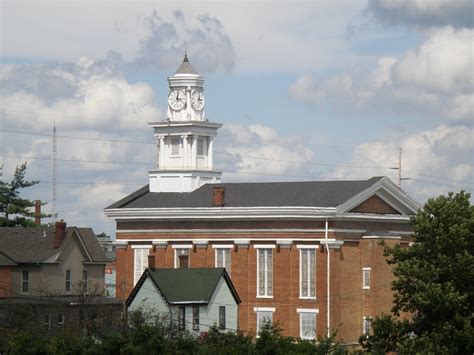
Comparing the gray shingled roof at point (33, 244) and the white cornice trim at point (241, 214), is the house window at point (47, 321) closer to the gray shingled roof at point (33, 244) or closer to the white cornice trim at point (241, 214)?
the gray shingled roof at point (33, 244)

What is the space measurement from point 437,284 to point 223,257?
36105 millimetres

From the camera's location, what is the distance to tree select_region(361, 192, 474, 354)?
217ft

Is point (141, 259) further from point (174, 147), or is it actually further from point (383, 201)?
point (383, 201)

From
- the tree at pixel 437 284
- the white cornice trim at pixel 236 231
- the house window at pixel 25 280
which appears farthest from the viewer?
the house window at pixel 25 280

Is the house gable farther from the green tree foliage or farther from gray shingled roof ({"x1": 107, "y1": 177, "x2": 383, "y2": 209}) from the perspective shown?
the green tree foliage

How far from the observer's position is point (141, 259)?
347 feet

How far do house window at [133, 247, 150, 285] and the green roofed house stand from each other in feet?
45.3

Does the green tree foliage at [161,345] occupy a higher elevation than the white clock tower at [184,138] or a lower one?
lower

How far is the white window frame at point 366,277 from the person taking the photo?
322ft

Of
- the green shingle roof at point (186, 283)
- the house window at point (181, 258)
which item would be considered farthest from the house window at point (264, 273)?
the green shingle roof at point (186, 283)

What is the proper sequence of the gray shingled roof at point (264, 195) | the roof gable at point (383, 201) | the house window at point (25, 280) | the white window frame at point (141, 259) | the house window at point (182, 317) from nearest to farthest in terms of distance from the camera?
the house window at point (182, 317) < the roof gable at point (383, 201) < the gray shingled roof at point (264, 195) < the house window at point (25, 280) < the white window frame at point (141, 259)

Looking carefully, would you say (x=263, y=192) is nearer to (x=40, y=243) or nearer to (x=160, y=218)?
(x=160, y=218)

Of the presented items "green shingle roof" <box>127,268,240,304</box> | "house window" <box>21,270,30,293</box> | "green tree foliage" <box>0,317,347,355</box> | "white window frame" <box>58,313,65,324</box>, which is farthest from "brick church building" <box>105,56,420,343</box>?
"green tree foliage" <box>0,317,347,355</box>

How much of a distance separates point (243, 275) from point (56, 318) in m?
13.1
